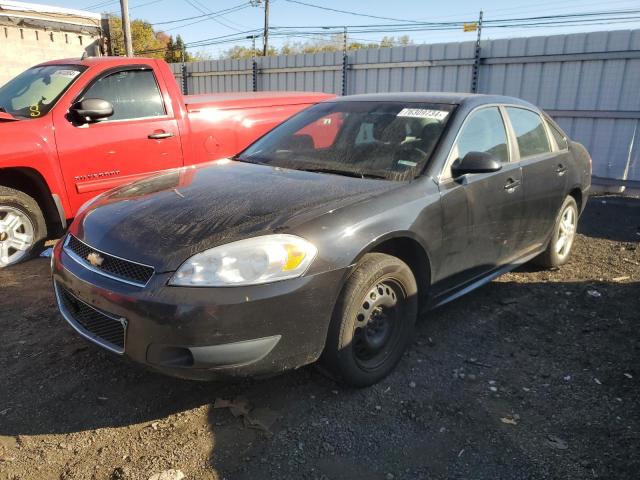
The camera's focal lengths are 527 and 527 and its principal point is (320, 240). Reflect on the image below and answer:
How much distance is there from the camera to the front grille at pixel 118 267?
2447mm

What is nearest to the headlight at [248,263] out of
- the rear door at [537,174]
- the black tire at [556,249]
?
the rear door at [537,174]

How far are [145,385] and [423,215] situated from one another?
6.12ft

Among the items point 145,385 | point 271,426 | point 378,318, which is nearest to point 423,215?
point 378,318

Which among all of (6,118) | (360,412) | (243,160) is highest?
(6,118)

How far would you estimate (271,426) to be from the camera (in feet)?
8.70

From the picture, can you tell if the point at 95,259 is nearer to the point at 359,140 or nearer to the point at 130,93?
the point at 359,140

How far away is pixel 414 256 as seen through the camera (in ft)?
10.5

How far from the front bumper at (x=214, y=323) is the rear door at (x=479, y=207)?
1.04m

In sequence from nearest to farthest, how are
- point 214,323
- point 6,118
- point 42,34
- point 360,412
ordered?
point 214,323
point 360,412
point 6,118
point 42,34

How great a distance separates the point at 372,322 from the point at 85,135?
3484 mm

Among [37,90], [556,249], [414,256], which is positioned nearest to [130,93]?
[37,90]

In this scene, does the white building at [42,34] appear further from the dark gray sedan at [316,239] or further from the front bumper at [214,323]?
the front bumper at [214,323]

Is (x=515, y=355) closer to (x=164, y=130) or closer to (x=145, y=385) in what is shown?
(x=145, y=385)

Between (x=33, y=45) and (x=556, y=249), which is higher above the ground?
(x=33, y=45)
